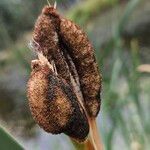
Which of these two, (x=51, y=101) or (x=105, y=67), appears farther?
(x=105, y=67)

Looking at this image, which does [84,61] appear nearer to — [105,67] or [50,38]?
[50,38]

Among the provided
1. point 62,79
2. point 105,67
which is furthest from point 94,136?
point 105,67

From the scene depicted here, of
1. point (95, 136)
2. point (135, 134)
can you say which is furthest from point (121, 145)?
point (95, 136)

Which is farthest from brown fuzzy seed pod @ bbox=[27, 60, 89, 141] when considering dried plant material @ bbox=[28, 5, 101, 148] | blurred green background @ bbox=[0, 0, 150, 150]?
blurred green background @ bbox=[0, 0, 150, 150]

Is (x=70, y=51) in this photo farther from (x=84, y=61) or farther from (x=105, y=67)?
(x=105, y=67)

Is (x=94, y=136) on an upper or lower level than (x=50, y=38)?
lower

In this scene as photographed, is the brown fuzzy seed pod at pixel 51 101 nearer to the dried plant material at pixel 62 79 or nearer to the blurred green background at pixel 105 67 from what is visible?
the dried plant material at pixel 62 79

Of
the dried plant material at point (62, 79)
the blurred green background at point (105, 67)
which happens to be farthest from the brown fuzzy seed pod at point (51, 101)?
the blurred green background at point (105, 67)
